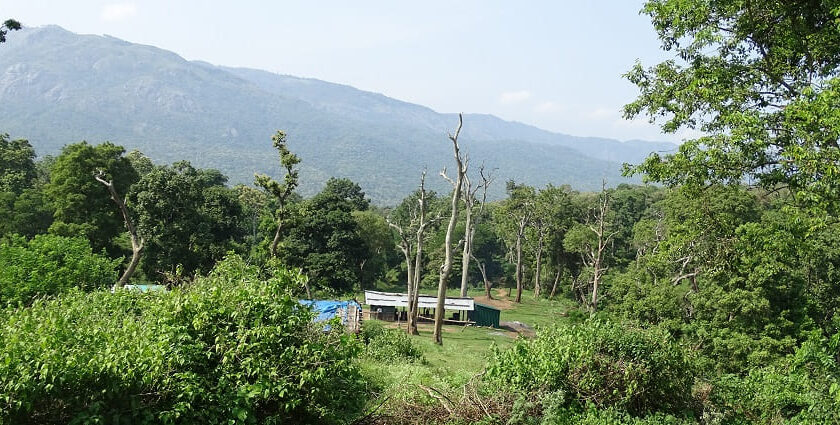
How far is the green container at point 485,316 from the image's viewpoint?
33.8 m

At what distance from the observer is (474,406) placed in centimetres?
891

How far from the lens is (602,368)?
925 centimetres

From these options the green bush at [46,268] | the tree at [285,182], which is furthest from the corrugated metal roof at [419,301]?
the green bush at [46,268]

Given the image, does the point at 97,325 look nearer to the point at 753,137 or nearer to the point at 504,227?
the point at 753,137

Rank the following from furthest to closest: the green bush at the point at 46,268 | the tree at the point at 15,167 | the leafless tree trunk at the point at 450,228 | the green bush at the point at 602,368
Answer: the tree at the point at 15,167 → the leafless tree trunk at the point at 450,228 → the green bush at the point at 46,268 → the green bush at the point at 602,368

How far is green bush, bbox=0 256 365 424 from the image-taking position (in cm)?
650

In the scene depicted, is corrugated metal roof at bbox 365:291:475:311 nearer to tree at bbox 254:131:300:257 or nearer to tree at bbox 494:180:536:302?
tree at bbox 494:180:536:302

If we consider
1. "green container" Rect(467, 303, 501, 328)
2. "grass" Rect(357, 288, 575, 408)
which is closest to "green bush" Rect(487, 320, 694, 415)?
"grass" Rect(357, 288, 575, 408)

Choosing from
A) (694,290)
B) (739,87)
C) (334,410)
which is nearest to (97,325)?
(334,410)

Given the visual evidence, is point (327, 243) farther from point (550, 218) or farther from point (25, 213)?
point (550, 218)

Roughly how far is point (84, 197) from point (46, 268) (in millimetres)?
13868

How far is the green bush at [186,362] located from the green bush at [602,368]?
258 cm

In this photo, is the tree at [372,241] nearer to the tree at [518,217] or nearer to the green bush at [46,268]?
the tree at [518,217]

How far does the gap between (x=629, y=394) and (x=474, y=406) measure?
2.37 metres
